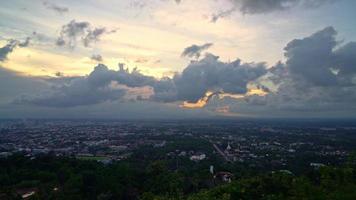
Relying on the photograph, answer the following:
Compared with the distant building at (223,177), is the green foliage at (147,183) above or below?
above

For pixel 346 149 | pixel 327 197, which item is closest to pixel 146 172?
pixel 327 197

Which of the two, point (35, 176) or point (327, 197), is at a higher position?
point (327, 197)

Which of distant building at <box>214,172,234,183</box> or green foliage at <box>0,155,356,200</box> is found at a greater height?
green foliage at <box>0,155,356,200</box>

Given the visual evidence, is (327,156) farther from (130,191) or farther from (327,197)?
(327,197)

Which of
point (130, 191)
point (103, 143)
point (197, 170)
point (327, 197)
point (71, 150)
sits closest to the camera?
point (327, 197)

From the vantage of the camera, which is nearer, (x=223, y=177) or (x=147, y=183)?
(x=147, y=183)

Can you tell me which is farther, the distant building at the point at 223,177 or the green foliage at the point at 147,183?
the distant building at the point at 223,177

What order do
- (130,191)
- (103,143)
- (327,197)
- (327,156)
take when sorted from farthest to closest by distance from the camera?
1. (103,143)
2. (327,156)
3. (130,191)
4. (327,197)

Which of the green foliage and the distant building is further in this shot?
the distant building

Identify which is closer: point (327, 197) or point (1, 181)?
point (327, 197)

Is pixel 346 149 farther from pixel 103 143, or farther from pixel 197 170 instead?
pixel 103 143

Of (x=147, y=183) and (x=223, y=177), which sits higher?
(x=147, y=183)
